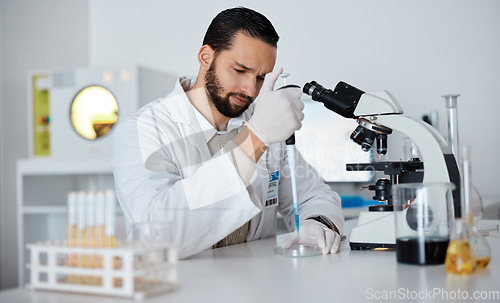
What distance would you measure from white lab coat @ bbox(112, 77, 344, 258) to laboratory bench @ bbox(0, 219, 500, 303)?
0.35ft

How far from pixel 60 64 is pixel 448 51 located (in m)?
2.90

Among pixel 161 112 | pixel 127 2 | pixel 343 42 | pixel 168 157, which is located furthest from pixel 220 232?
pixel 127 2

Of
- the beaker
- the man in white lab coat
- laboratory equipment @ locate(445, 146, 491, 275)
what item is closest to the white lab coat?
the man in white lab coat

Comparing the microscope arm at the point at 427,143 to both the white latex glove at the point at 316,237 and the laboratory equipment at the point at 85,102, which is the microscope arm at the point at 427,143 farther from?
the laboratory equipment at the point at 85,102

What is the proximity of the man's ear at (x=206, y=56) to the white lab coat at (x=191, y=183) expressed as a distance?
0.09 meters

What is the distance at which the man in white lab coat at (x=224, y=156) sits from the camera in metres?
1.29

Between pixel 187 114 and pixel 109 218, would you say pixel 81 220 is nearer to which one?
pixel 109 218

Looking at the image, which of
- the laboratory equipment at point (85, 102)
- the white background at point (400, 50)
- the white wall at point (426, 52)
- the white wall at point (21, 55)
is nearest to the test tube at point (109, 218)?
the white background at point (400, 50)

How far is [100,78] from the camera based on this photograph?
365 centimetres

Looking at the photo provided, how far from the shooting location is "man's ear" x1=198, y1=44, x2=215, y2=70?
6.23 ft

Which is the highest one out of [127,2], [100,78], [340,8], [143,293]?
[127,2]

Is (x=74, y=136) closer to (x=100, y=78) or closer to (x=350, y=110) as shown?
(x=100, y=78)

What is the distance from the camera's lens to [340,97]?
1.31 m

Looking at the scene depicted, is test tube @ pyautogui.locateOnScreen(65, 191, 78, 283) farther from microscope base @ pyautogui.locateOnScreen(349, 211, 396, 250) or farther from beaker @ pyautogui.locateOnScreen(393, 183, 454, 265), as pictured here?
microscope base @ pyautogui.locateOnScreen(349, 211, 396, 250)
